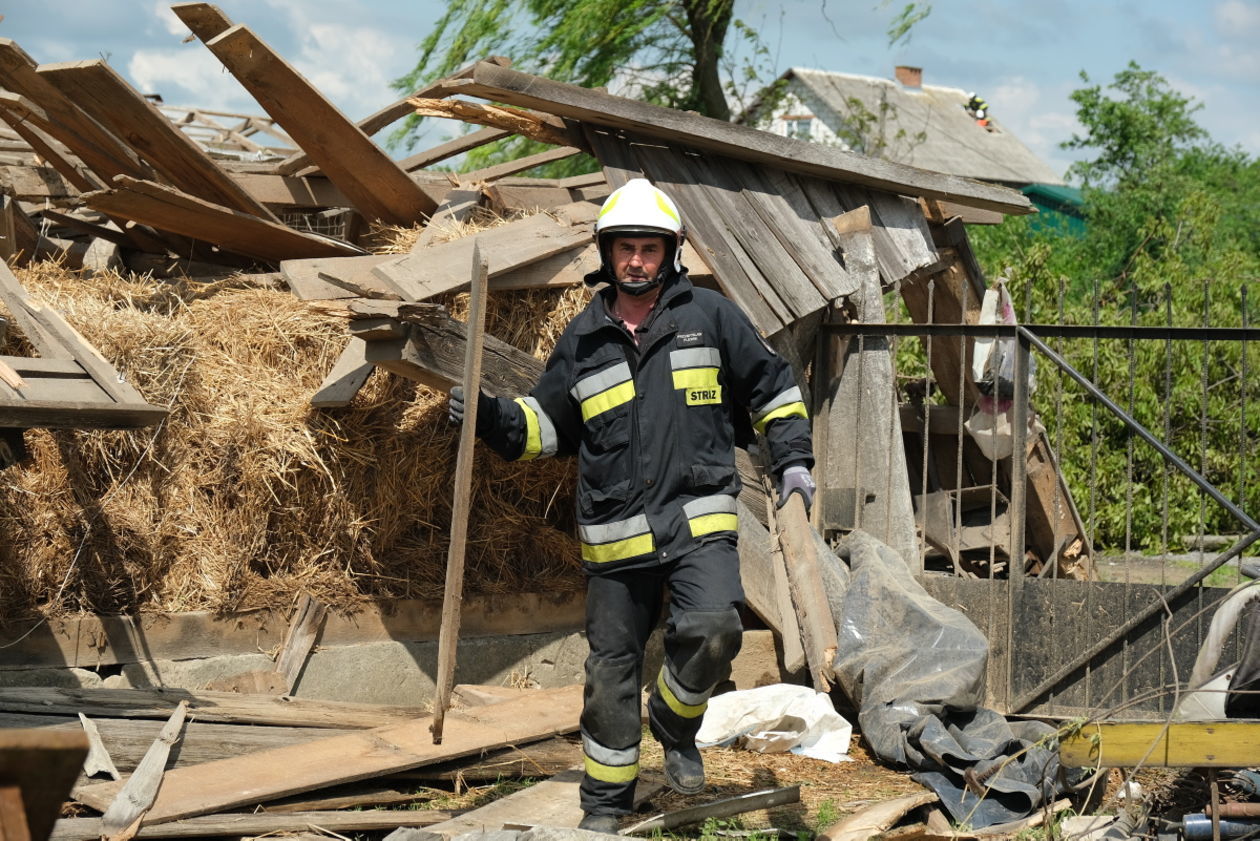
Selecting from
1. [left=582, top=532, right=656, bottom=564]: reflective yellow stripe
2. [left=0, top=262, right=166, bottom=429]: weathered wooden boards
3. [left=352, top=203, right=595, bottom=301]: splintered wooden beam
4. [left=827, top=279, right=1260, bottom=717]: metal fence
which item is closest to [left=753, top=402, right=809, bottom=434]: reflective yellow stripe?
[left=582, top=532, right=656, bottom=564]: reflective yellow stripe

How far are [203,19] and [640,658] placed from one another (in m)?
3.76

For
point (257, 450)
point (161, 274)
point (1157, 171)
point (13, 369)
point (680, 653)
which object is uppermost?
point (1157, 171)

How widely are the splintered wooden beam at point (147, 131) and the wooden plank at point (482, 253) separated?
4.37 feet

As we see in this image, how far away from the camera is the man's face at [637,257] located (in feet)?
16.1

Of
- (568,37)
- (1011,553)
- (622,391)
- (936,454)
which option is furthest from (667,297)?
(568,37)

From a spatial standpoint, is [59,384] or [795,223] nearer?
[59,384]

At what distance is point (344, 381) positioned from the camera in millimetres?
6430

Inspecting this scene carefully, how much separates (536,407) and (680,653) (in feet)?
3.51

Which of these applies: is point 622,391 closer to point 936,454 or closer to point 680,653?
point 680,653

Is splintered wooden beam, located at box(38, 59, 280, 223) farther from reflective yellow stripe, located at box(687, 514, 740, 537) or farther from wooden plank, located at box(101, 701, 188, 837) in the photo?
reflective yellow stripe, located at box(687, 514, 740, 537)

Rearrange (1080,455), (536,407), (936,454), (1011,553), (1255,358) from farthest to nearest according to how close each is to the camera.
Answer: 1. (1080,455)
2. (1255,358)
3. (936,454)
4. (1011,553)
5. (536,407)

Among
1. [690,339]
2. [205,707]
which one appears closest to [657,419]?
[690,339]

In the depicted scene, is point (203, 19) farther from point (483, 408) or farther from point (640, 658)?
point (640, 658)

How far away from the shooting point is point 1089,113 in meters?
31.6
